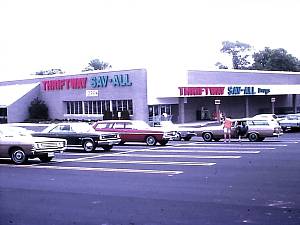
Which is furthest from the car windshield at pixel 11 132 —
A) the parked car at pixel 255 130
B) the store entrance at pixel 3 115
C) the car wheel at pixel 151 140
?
the store entrance at pixel 3 115

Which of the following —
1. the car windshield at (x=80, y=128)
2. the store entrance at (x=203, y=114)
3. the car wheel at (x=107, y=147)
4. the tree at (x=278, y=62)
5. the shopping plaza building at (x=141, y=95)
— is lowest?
the car wheel at (x=107, y=147)

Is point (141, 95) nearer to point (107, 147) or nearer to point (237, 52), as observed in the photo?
point (107, 147)

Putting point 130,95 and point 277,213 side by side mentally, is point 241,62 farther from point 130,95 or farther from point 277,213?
point 277,213

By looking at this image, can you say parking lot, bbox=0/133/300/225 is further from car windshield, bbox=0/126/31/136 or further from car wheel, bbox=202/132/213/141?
car wheel, bbox=202/132/213/141

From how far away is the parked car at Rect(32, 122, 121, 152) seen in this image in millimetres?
22266

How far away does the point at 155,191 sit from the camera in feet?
34.8

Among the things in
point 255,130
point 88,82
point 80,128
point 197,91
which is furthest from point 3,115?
point 255,130

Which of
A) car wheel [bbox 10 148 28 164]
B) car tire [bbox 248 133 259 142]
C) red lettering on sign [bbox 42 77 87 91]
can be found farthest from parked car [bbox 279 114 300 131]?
car wheel [bbox 10 148 28 164]

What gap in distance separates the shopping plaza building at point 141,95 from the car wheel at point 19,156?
2327 cm

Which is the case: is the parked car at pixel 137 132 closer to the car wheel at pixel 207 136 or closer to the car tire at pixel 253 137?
the car wheel at pixel 207 136

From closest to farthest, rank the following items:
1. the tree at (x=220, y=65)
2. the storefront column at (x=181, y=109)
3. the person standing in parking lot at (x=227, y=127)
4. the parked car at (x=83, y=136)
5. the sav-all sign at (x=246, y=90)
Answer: the parked car at (x=83, y=136) → the person standing in parking lot at (x=227, y=127) → the storefront column at (x=181, y=109) → the sav-all sign at (x=246, y=90) → the tree at (x=220, y=65)

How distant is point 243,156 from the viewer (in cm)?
1853

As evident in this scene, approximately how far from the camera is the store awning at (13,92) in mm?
50969

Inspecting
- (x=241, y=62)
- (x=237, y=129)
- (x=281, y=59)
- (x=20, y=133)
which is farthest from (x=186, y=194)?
(x=241, y=62)
